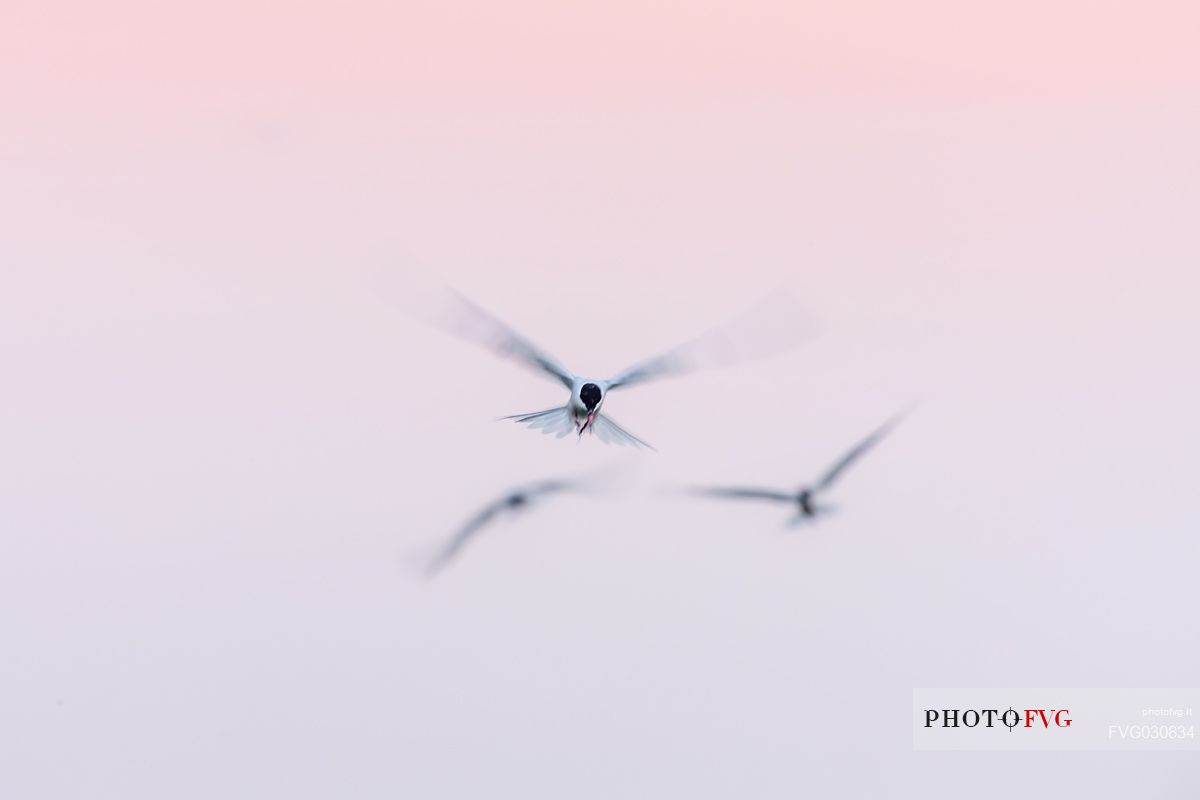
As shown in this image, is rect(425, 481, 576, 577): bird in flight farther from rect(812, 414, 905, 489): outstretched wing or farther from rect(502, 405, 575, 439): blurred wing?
rect(812, 414, 905, 489): outstretched wing

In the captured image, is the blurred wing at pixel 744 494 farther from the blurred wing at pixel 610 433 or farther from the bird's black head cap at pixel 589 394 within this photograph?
the bird's black head cap at pixel 589 394

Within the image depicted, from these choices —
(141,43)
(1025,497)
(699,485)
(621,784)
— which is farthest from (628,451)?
(141,43)

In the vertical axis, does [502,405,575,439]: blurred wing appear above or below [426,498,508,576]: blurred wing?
above

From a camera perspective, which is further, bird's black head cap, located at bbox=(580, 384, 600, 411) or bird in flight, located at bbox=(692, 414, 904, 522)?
bird in flight, located at bbox=(692, 414, 904, 522)

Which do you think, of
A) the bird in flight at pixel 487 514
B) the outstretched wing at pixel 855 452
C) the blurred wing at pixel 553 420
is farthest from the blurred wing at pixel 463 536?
the outstretched wing at pixel 855 452

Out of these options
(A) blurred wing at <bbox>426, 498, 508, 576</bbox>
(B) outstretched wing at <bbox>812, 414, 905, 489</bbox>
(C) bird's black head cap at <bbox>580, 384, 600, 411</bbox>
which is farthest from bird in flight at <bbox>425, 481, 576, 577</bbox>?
(B) outstretched wing at <bbox>812, 414, 905, 489</bbox>

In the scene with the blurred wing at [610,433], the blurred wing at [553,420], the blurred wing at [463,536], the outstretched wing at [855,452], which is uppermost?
the outstretched wing at [855,452]

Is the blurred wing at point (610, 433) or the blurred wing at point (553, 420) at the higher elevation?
the blurred wing at point (610, 433)

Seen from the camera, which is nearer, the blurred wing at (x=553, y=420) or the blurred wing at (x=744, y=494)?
the blurred wing at (x=553, y=420)

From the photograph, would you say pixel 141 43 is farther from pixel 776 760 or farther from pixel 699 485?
pixel 776 760
